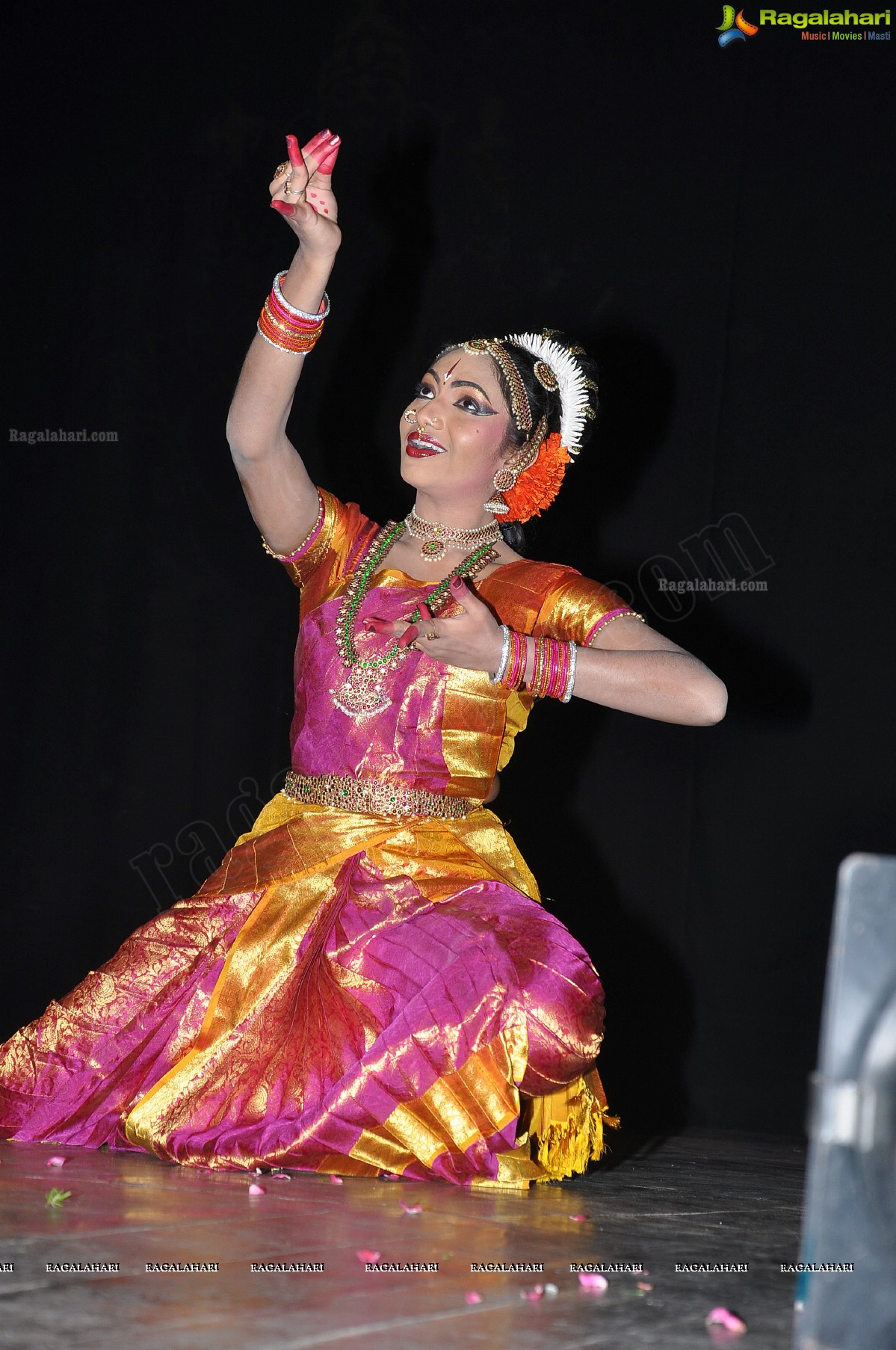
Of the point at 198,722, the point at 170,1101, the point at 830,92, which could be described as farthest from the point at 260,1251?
the point at 830,92

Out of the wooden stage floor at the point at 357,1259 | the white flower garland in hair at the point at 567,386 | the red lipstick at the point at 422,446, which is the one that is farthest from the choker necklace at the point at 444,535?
the wooden stage floor at the point at 357,1259

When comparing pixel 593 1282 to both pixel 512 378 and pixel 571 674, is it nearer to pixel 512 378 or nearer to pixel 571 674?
pixel 571 674

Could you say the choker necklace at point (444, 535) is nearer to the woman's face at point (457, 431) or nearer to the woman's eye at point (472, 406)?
the woman's face at point (457, 431)

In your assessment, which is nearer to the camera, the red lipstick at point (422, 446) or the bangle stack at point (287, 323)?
the bangle stack at point (287, 323)

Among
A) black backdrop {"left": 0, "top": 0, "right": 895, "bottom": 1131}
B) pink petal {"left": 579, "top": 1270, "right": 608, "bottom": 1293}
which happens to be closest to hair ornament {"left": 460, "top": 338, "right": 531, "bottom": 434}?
black backdrop {"left": 0, "top": 0, "right": 895, "bottom": 1131}

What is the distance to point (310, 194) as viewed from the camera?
6.82 feet

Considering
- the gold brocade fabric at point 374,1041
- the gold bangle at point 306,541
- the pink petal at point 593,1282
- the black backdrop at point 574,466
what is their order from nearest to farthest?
the pink petal at point 593,1282
the gold brocade fabric at point 374,1041
the gold bangle at point 306,541
the black backdrop at point 574,466

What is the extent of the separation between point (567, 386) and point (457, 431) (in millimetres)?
239

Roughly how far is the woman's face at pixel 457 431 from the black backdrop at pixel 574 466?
2.95 feet

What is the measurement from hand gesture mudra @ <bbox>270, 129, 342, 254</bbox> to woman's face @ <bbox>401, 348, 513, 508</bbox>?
39 cm

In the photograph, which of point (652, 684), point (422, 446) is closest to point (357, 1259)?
point (652, 684)

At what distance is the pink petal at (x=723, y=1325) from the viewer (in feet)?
4.01

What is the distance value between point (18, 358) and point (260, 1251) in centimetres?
284

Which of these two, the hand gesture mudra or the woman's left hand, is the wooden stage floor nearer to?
the woman's left hand
